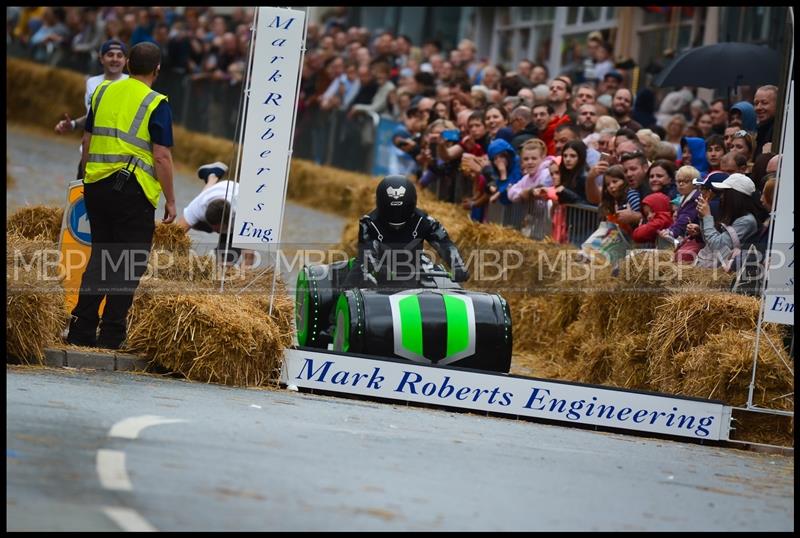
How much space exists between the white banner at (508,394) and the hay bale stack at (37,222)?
10.6 feet

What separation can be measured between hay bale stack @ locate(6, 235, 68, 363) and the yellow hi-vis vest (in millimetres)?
858

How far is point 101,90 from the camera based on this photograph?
11367mm

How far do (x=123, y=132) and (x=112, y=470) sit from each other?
4532 mm

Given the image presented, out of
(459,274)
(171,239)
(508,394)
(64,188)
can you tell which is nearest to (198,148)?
(64,188)

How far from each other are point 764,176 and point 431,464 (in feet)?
18.5

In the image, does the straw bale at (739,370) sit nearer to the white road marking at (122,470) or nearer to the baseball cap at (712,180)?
the baseball cap at (712,180)

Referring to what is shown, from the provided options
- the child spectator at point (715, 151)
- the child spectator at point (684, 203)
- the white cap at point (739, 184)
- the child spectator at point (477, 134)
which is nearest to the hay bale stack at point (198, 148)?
the child spectator at point (477, 134)

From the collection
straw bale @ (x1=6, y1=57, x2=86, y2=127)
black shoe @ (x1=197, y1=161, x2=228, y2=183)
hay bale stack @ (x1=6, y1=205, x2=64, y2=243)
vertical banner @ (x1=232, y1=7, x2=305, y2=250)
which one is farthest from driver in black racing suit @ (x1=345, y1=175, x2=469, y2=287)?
straw bale @ (x1=6, y1=57, x2=86, y2=127)

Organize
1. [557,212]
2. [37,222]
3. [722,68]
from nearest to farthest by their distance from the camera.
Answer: [37,222] < [557,212] < [722,68]

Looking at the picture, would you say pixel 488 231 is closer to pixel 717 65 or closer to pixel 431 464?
pixel 717 65

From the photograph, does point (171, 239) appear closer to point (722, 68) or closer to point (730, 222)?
point (730, 222)

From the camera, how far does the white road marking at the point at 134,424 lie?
8.12 metres

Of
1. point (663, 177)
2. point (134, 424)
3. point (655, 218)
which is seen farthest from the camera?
point (663, 177)

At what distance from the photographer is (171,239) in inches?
524
